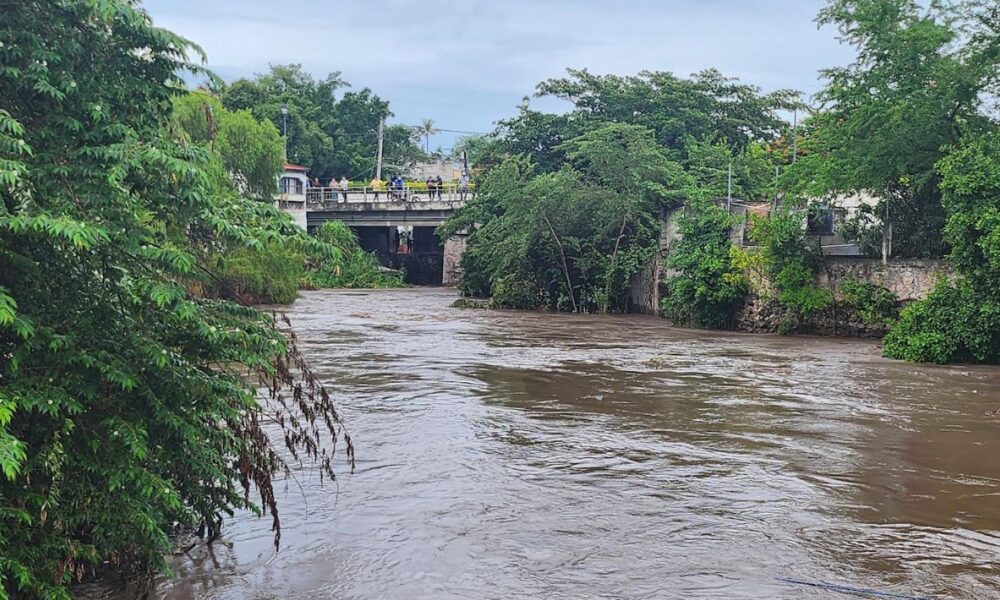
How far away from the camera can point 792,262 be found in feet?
74.4

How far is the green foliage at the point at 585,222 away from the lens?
96.7ft

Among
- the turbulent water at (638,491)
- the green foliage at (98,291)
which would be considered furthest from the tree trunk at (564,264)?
Result: the green foliage at (98,291)

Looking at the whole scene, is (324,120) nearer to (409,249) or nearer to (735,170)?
(409,249)

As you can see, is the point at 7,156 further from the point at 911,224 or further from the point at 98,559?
the point at 911,224

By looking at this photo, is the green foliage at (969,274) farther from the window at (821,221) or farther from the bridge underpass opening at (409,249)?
the bridge underpass opening at (409,249)

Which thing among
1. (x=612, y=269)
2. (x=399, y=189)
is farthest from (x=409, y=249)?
(x=612, y=269)

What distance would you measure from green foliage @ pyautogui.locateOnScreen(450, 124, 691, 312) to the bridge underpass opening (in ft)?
66.8

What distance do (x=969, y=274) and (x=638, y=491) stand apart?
11.8m

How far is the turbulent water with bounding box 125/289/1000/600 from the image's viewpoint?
644 centimetres

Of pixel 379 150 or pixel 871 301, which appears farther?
pixel 379 150

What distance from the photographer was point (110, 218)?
5.11 metres

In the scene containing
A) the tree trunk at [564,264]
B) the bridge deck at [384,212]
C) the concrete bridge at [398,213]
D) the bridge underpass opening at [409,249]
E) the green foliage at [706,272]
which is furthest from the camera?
the bridge underpass opening at [409,249]

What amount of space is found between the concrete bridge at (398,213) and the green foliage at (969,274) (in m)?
32.1

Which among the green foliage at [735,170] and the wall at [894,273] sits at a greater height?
the green foliage at [735,170]
